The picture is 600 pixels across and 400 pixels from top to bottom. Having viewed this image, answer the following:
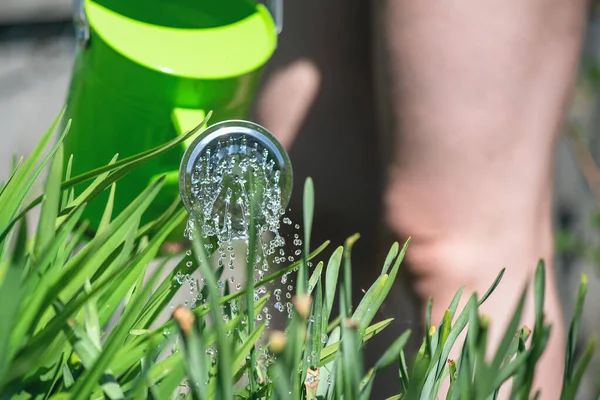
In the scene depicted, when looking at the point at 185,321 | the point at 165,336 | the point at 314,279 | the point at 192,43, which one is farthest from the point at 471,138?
the point at 185,321

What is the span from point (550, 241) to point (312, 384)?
82cm

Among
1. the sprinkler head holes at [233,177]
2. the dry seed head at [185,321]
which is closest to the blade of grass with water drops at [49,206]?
the dry seed head at [185,321]

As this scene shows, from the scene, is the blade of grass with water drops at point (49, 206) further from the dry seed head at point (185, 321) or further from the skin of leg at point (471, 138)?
the skin of leg at point (471, 138)

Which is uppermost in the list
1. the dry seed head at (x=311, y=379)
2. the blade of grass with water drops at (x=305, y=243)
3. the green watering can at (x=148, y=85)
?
the green watering can at (x=148, y=85)

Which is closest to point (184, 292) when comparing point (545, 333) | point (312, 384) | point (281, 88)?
point (281, 88)

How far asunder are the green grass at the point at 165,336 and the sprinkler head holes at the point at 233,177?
6 cm

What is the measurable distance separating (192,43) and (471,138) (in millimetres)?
402

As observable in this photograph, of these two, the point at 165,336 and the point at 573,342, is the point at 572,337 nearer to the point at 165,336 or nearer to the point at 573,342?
the point at 573,342

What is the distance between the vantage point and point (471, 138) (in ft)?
3.75

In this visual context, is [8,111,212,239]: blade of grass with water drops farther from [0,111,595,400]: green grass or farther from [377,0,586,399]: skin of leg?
[377,0,586,399]: skin of leg

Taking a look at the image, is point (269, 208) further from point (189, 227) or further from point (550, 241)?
point (550, 241)

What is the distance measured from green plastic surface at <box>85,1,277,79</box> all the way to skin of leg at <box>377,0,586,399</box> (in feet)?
0.58

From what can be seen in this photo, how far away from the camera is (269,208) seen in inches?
31.6

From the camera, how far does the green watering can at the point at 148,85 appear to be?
1.09 m
